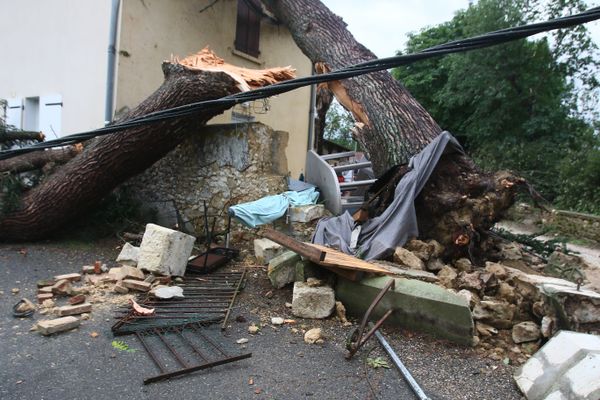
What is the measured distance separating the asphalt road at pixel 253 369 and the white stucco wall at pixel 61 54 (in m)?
4.70

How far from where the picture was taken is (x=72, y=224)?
6262mm

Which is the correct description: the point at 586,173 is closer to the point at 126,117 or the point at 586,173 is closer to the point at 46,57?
the point at 126,117

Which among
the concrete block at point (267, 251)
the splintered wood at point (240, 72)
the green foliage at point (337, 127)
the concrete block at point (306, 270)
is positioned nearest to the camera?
the concrete block at point (306, 270)

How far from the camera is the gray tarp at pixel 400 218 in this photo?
4492 mm

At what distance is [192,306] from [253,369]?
1.28 metres

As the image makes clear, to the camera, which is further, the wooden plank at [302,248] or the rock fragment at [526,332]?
the wooden plank at [302,248]

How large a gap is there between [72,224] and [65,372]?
4.31 meters

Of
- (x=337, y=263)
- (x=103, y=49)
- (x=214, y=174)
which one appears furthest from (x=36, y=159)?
(x=337, y=263)

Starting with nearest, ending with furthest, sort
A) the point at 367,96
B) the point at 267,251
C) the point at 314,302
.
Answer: the point at 314,302 < the point at 267,251 < the point at 367,96

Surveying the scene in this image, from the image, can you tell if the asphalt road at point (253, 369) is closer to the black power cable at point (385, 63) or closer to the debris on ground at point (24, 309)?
the debris on ground at point (24, 309)

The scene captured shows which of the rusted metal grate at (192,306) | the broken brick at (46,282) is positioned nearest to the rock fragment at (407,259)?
the rusted metal grate at (192,306)

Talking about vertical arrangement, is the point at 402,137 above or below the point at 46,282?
above

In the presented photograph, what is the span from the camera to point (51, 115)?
7.81 meters

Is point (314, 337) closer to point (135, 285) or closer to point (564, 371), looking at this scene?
point (564, 371)
